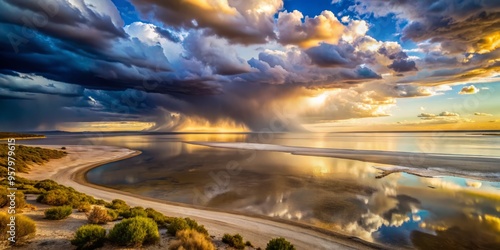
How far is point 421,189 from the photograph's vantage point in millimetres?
23500

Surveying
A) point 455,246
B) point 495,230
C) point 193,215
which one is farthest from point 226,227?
point 495,230

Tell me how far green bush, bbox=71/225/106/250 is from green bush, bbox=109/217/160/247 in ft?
1.08

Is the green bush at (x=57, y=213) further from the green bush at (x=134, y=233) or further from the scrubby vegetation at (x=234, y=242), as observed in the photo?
the scrubby vegetation at (x=234, y=242)

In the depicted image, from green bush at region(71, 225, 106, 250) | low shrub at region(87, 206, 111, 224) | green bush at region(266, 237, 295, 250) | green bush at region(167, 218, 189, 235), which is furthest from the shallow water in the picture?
green bush at region(71, 225, 106, 250)

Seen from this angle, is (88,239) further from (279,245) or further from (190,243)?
(279,245)

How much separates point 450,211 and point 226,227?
16675mm

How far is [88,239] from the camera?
318 inches

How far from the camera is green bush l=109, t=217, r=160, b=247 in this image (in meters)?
8.30

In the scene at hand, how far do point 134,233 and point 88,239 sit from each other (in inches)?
58.1

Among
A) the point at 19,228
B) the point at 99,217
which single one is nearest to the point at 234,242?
Result: the point at 99,217

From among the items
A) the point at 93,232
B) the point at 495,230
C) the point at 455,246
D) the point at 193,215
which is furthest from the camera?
the point at 193,215

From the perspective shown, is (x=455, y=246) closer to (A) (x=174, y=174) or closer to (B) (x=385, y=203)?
(B) (x=385, y=203)

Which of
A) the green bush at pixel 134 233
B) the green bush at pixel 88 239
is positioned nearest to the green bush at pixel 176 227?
the green bush at pixel 134 233

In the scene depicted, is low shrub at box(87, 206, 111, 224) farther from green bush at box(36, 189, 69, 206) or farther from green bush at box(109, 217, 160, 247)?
green bush at box(36, 189, 69, 206)
